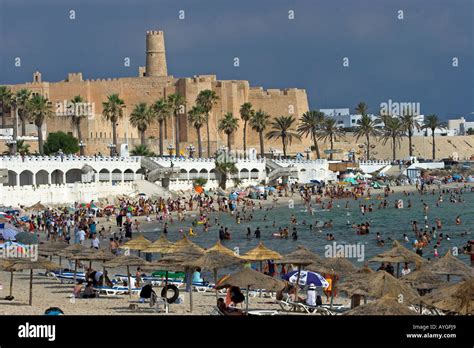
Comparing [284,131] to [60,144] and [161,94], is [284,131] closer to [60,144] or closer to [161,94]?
[161,94]

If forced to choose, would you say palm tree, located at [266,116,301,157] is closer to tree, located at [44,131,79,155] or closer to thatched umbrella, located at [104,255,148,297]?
tree, located at [44,131,79,155]

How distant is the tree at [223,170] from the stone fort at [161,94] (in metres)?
15.0

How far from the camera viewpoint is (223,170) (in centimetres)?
7369

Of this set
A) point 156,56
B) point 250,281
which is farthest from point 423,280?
point 156,56

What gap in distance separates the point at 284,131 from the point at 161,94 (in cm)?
1335

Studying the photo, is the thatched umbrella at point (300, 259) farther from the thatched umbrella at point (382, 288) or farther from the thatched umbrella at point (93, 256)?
the thatched umbrella at point (93, 256)

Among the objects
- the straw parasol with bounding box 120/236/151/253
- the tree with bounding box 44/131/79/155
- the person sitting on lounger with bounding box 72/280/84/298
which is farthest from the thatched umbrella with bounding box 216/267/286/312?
the tree with bounding box 44/131/79/155

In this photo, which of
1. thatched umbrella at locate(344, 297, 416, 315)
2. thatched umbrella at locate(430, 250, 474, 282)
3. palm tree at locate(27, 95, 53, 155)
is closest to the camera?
thatched umbrella at locate(344, 297, 416, 315)

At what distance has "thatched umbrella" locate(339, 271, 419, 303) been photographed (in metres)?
18.2

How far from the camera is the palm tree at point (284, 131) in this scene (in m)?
94.6

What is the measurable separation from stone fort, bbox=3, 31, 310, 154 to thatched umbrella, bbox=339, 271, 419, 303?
2685 inches
